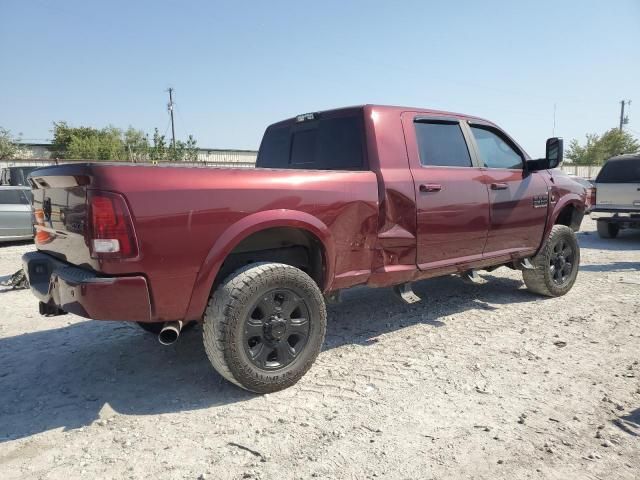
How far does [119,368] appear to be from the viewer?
3.51m

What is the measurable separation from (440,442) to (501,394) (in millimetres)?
752

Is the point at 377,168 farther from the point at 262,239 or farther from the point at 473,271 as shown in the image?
the point at 473,271

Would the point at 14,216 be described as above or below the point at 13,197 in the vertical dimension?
below

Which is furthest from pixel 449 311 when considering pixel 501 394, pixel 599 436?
pixel 599 436

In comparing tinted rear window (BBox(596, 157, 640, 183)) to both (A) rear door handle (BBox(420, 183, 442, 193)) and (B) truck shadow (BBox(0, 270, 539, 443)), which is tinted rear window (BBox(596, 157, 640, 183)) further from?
(A) rear door handle (BBox(420, 183, 442, 193))

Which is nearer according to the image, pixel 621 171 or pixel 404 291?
pixel 404 291

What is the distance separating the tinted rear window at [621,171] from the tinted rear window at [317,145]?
8729mm

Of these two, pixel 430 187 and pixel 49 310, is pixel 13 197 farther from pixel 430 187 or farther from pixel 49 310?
pixel 430 187

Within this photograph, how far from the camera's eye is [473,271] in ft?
14.9

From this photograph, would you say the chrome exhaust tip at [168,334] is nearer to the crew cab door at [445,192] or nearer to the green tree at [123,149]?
the crew cab door at [445,192]

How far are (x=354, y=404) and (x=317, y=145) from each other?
2.27 meters

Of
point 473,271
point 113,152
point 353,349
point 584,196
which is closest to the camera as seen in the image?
point 353,349

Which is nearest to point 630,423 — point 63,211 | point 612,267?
point 63,211

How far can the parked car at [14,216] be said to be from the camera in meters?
10.4
